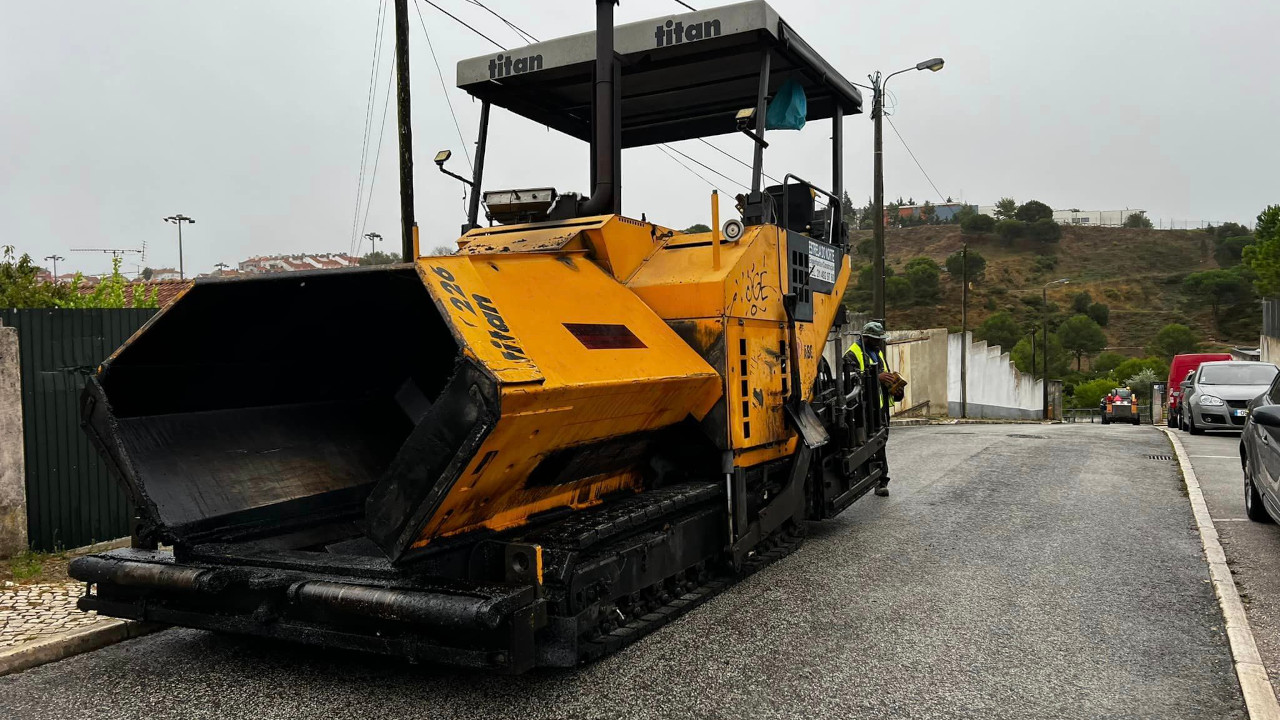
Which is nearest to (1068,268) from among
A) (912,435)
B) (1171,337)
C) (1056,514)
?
(1171,337)

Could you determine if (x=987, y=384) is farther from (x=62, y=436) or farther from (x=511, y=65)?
(x=62, y=436)

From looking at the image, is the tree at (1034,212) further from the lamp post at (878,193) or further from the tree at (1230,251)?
the lamp post at (878,193)

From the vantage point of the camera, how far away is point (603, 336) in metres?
4.37

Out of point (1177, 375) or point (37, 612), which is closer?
point (37, 612)

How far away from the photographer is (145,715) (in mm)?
3801

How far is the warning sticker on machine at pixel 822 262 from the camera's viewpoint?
6.56 meters

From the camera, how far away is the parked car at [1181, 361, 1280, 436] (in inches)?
632

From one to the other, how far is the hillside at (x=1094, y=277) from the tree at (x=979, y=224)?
2.59 ft

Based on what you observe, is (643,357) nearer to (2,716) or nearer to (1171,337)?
(2,716)

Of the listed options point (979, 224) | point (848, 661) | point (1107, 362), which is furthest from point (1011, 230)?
point (848, 661)

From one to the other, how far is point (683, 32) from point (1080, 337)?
7378 cm

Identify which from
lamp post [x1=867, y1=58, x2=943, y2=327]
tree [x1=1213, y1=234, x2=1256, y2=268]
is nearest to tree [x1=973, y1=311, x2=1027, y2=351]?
tree [x1=1213, y1=234, x2=1256, y2=268]

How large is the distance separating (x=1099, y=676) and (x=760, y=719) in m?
1.64

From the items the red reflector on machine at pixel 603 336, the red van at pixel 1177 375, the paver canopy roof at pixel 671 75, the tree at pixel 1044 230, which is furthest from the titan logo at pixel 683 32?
the tree at pixel 1044 230
